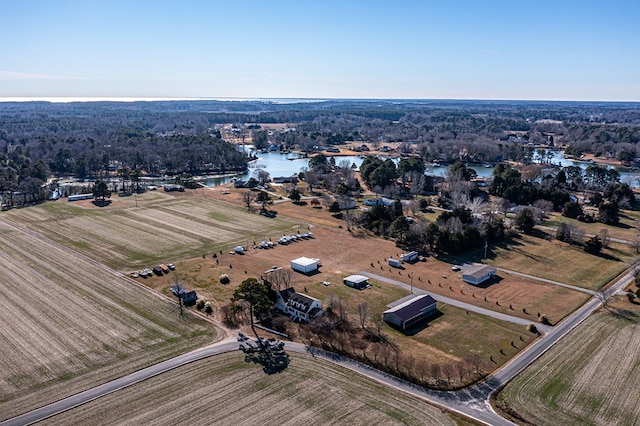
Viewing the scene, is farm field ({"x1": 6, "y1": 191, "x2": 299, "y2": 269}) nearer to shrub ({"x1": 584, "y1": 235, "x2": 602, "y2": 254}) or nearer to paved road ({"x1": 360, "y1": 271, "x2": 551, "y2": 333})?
paved road ({"x1": 360, "y1": 271, "x2": 551, "y2": 333})

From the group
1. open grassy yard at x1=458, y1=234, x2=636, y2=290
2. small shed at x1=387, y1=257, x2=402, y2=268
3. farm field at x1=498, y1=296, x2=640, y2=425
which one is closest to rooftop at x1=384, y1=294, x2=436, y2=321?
farm field at x1=498, y1=296, x2=640, y2=425

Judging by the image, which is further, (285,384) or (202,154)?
(202,154)

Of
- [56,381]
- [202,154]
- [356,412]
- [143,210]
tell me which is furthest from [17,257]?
[202,154]

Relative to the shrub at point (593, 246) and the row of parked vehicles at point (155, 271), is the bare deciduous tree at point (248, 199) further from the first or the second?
the shrub at point (593, 246)

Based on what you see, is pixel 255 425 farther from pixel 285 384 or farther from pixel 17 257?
pixel 17 257

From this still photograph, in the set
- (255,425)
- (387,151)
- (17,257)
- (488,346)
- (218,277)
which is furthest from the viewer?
(387,151)

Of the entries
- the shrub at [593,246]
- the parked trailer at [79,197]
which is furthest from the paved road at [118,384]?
the parked trailer at [79,197]
